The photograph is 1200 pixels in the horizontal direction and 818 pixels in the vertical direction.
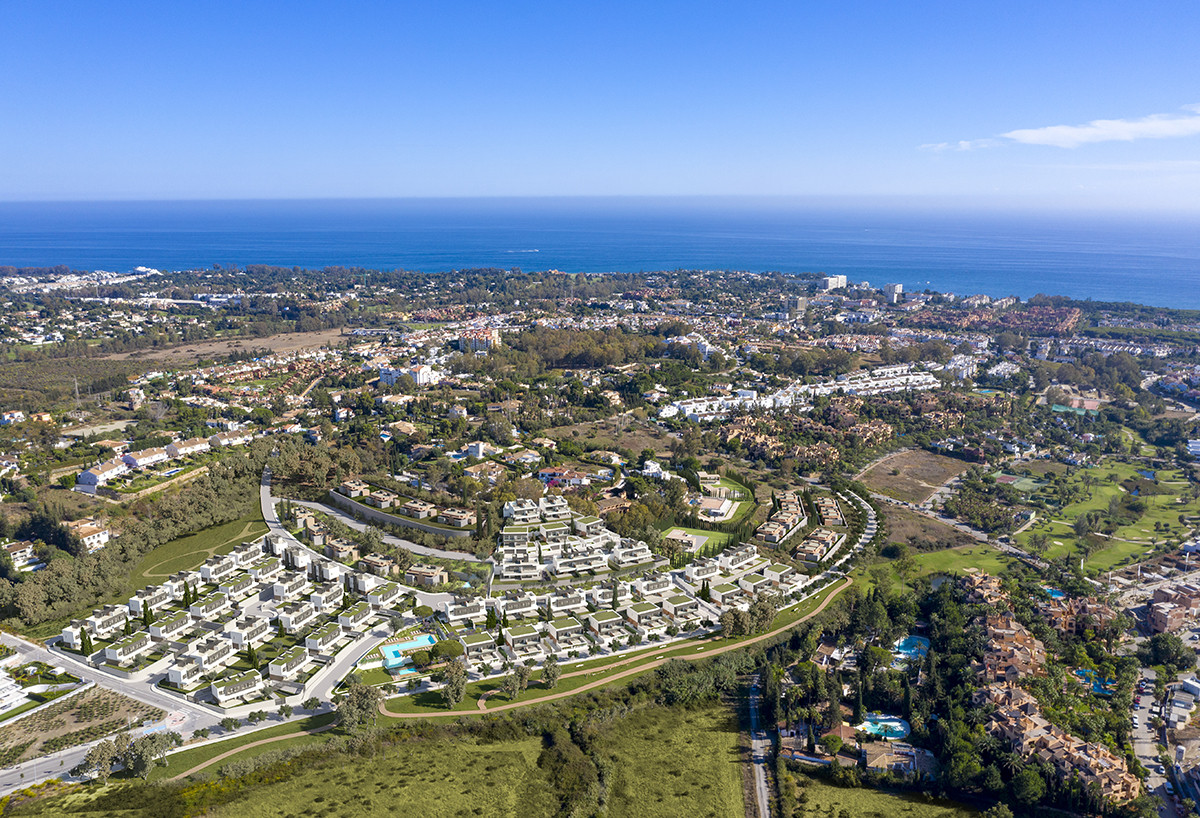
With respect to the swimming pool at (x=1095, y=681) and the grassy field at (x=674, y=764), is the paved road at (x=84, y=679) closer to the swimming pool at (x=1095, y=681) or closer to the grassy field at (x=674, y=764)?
the grassy field at (x=674, y=764)

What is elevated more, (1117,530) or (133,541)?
(133,541)

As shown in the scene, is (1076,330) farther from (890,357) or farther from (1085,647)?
(1085,647)

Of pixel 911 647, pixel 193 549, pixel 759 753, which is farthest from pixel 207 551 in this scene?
pixel 911 647

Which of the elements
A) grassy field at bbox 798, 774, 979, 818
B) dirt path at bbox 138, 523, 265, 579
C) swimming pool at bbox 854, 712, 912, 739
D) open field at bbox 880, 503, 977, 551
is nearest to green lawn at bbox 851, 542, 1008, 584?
open field at bbox 880, 503, 977, 551

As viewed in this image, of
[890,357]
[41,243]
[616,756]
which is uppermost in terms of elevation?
[41,243]

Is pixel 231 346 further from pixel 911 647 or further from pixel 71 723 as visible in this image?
pixel 911 647

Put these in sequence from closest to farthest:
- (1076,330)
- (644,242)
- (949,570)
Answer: (949,570) < (1076,330) < (644,242)

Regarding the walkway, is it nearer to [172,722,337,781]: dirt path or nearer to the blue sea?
[172,722,337,781]: dirt path

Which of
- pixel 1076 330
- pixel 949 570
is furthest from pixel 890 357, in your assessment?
pixel 949 570

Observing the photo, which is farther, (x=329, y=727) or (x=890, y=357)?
(x=890, y=357)
